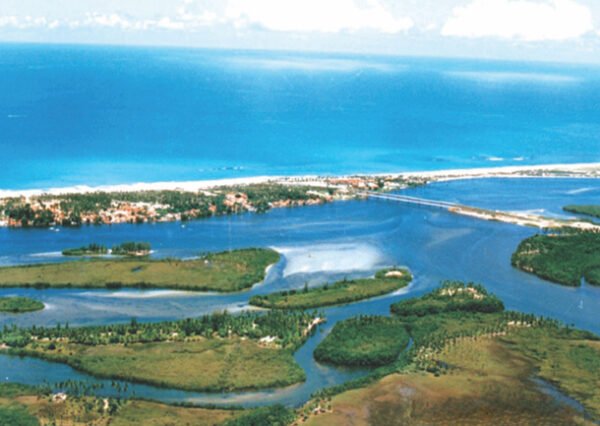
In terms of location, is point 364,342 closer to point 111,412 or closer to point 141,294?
point 111,412

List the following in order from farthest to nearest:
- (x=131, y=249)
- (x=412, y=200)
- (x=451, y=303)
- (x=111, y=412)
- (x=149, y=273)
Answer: (x=412, y=200)
(x=131, y=249)
(x=149, y=273)
(x=451, y=303)
(x=111, y=412)

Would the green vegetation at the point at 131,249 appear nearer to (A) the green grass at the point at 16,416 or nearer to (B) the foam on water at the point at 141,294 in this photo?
(B) the foam on water at the point at 141,294

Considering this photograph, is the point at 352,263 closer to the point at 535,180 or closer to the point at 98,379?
the point at 98,379

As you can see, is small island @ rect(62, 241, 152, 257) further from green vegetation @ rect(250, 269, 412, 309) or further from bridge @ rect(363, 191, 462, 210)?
bridge @ rect(363, 191, 462, 210)

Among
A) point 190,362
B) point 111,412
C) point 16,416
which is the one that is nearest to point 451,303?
point 190,362

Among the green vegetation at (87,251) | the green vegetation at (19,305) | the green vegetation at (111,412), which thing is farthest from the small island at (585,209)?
the green vegetation at (19,305)

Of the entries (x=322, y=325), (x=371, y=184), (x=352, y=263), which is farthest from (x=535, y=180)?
(x=322, y=325)
